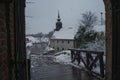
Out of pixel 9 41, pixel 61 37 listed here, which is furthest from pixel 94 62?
pixel 61 37

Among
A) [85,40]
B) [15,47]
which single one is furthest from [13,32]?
[85,40]

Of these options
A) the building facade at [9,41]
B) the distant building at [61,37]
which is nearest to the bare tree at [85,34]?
the building facade at [9,41]

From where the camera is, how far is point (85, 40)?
2441 centimetres

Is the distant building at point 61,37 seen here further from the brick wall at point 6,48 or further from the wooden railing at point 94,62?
the brick wall at point 6,48

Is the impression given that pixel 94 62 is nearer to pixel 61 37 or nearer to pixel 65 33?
pixel 61 37

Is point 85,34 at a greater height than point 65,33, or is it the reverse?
point 65,33

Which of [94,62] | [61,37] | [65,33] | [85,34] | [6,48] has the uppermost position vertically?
[65,33]

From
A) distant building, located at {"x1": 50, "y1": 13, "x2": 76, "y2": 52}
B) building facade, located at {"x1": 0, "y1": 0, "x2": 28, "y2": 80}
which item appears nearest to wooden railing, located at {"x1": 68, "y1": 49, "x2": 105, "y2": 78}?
building facade, located at {"x1": 0, "y1": 0, "x2": 28, "y2": 80}

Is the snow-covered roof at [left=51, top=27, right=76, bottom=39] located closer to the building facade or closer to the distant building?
the distant building

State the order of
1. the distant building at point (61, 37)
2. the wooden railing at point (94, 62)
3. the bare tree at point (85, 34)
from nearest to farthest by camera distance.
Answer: the wooden railing at point (94, 62) → the bare tree at point (85, 34) → the distant building at point (61, 37)

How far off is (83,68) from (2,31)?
7.24m

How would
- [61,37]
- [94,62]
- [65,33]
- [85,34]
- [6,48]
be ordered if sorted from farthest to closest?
[65,33] → [61,37] → [85,34] → [94,62] → [6,48]

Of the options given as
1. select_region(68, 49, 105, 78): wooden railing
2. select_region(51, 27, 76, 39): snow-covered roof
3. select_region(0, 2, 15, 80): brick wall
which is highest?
select_region(51, 27, 76, 39): snow-covered roof
